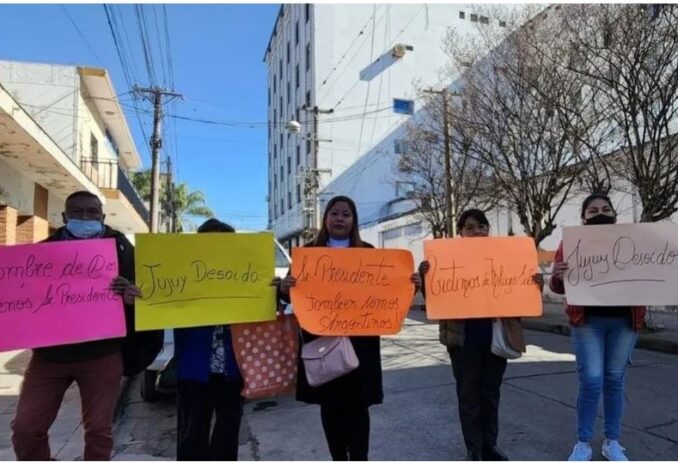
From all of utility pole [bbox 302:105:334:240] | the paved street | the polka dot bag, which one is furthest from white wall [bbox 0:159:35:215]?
utility pole [bbox 302:105:334:240]

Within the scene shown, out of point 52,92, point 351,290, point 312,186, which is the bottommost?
point 351,290

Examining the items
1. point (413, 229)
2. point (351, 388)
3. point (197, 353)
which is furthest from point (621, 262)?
point (413, 229)

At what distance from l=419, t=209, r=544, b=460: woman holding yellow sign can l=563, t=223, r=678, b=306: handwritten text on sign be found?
281mm

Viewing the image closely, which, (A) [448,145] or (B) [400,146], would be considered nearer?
(A) [448,145]

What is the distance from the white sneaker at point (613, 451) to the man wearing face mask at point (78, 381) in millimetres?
3212

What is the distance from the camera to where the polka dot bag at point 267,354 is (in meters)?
2.88

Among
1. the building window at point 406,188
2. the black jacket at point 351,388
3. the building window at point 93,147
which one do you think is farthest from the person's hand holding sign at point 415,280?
the building window at point 406,188

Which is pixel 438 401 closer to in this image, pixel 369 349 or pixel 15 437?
pixel 369 349

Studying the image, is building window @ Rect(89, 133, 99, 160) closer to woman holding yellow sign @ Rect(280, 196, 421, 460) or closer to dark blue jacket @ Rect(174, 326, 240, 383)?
dark blue jacket @ Rect(174, 326, 240, 383)

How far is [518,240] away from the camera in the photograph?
3.54 metres

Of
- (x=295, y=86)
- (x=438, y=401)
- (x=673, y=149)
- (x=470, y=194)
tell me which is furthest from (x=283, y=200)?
(x=438, y=401)

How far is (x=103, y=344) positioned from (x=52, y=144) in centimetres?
904

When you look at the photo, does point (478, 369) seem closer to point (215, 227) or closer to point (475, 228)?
point (475, 228)

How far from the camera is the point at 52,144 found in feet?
33.8
